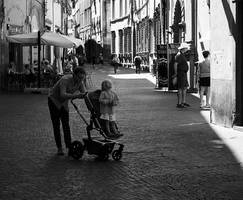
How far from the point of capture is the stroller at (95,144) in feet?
34.0

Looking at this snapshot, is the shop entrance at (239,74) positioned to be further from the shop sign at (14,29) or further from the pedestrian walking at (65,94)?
the shop sign at (14,29)

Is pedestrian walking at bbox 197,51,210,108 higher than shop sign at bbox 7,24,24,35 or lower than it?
lower

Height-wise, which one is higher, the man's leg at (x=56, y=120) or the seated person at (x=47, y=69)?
the seated person at (x=47, y=69)

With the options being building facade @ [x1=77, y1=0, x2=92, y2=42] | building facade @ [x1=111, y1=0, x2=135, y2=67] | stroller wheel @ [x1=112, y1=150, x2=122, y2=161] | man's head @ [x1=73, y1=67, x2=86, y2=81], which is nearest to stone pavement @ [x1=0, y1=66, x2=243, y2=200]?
stroller wheel @ [x1=112, y1=150, x2=122, y2=161]

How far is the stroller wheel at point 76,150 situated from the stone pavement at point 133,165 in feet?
0.39

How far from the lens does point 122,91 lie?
94.2 ft

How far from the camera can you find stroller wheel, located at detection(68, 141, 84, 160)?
1055 cm

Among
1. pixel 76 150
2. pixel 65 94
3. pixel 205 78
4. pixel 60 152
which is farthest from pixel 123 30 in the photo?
pixel 76 150

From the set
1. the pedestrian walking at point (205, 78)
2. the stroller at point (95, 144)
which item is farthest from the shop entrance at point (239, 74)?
the pedestrian walking at point (205, 78)

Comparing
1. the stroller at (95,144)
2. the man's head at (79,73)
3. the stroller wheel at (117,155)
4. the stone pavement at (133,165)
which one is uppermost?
the man's head at (79,73)

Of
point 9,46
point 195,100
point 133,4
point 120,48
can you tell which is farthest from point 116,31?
point 195,100

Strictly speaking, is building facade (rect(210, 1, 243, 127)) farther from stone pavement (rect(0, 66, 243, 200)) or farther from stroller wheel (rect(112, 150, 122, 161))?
stroller wheel (rect(112, 150, 122, 161))

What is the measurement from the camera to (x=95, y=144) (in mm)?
10438

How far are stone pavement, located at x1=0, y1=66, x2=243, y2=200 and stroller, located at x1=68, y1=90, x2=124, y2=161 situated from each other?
0.14m
